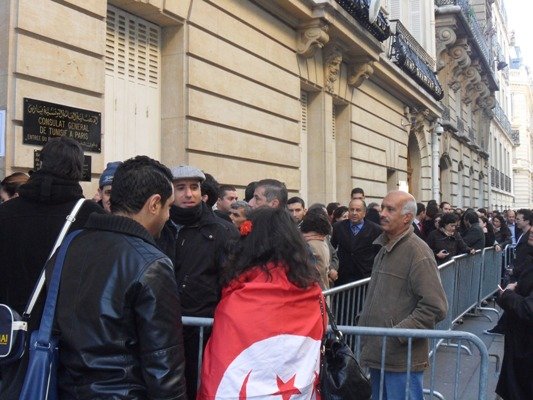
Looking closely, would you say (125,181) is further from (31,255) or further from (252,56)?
(252,56)

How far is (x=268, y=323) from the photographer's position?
2.57m

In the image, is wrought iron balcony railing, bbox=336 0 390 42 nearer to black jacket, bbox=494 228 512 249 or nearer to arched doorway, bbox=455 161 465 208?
black jacket, bbox=494 228 512 249

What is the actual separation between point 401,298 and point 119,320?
Answer: 8.23 feet

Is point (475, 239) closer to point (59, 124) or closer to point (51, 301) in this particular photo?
point (59, 124)

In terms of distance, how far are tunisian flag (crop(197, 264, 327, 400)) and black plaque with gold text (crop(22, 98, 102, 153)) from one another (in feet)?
14.6

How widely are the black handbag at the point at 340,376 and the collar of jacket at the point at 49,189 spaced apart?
1370mm

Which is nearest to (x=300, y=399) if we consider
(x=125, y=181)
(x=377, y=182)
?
(x=125, y=181)

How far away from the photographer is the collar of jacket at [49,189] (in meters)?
3.15

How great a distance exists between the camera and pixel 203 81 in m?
9.55

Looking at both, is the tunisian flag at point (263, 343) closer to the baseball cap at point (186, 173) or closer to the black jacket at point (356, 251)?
the baseball cap at point (186, 173)

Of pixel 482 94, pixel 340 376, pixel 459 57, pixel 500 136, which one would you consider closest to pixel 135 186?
pixel 340 376

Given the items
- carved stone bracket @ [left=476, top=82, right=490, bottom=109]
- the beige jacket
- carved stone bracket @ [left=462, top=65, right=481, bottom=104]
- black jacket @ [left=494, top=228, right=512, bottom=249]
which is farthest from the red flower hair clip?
carved stone bracket @ [left=476, top=82, right=490, bottom=109]

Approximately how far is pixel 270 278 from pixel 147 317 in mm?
597

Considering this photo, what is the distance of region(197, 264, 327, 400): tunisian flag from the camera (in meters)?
2.56
